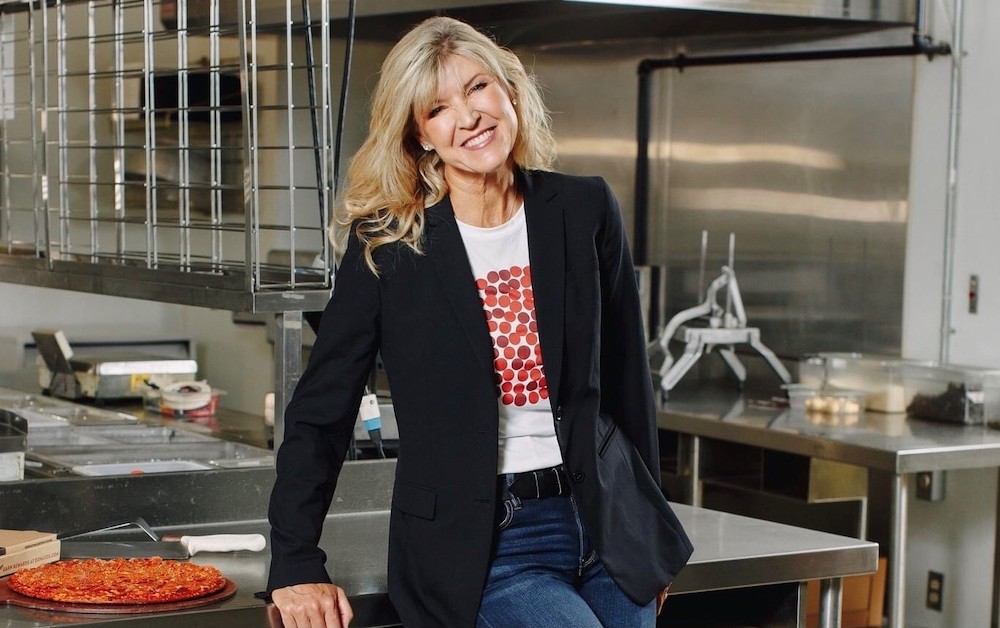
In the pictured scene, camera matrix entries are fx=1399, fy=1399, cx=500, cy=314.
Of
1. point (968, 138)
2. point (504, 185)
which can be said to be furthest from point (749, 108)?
point (504, 185)

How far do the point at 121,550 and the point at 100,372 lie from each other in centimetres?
208

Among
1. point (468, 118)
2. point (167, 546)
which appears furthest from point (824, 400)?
point (468, 118)

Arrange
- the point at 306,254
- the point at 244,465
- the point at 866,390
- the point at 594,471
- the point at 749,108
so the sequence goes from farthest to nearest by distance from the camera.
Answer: the point at 306,254 < the point at 749,108 < the point at 866,390 < the point at 244,465 < the point at 594,471

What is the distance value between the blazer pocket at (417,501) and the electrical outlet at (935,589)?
2669mm

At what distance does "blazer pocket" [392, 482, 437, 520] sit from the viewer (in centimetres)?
Result: 167

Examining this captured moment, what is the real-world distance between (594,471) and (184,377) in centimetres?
269

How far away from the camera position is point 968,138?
3930 millimetres

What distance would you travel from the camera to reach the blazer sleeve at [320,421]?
1.68 meters

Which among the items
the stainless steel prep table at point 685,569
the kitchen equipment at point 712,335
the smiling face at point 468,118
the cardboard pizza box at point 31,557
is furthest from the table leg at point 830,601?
the kitchen equipment at point 712,335

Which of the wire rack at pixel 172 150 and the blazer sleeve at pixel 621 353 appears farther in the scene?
the wire rack at pixel 172 150

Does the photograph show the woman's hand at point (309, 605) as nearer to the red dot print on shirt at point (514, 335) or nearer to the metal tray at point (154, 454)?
the red dot print on shirt at point (514, 335)

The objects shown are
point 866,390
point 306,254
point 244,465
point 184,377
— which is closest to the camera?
point 244,465

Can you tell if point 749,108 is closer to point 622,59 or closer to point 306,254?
point 622,59

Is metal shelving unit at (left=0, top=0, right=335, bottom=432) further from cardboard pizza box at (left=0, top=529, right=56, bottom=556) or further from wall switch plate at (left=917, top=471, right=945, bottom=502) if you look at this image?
wall switch plate at (left=917, top=471, right=945, bottom=502)
